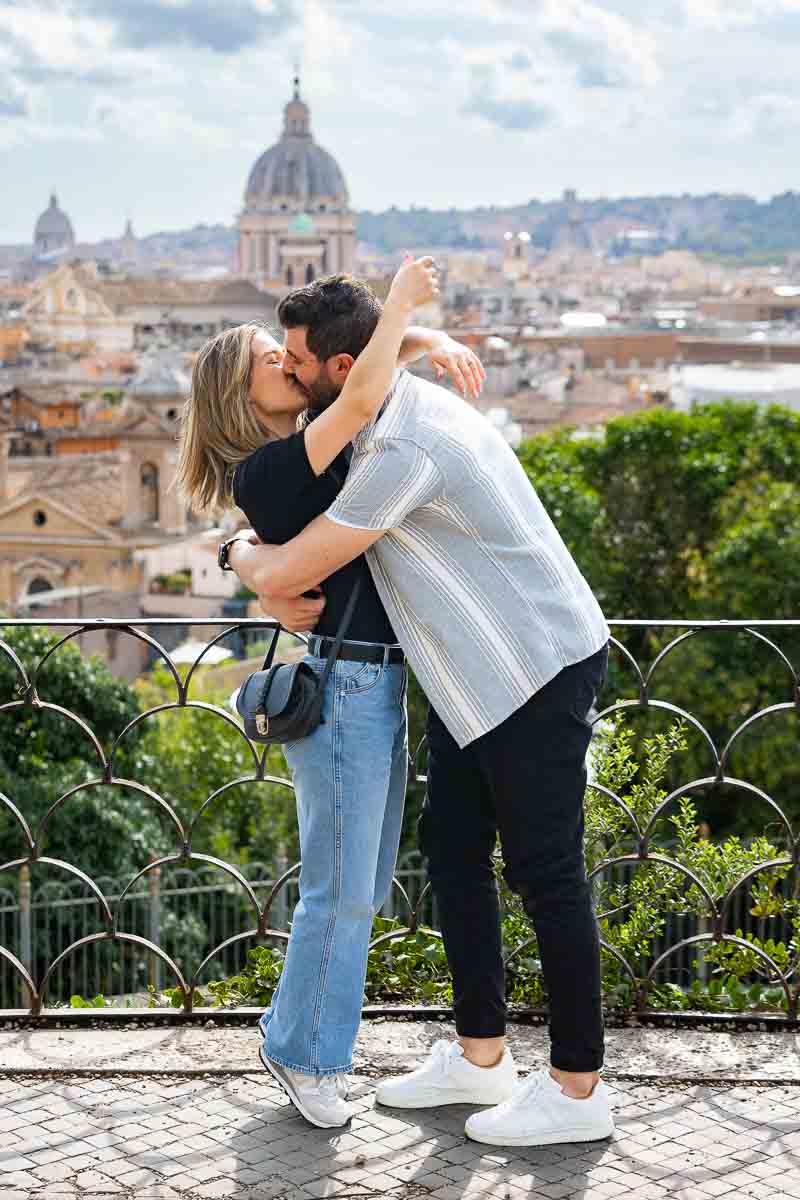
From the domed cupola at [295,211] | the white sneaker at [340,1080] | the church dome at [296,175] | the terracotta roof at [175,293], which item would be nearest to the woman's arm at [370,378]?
the white sneaker at [340,1080]

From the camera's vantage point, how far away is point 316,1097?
3074 mm

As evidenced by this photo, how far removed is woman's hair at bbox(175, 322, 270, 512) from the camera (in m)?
3.00

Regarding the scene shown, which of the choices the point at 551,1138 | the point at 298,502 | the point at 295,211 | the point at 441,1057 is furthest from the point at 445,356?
the point at 295,211

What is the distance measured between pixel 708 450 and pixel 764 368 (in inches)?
1118

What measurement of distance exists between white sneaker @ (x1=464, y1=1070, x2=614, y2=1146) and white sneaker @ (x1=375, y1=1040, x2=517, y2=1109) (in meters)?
0.11

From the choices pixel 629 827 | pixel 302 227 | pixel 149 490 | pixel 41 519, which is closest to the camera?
pixel 629 827

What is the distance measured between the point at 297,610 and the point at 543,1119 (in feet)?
3.02

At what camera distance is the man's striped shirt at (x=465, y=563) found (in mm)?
2830

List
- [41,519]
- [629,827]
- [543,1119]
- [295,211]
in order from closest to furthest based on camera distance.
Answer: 1. [543,1119]
2. [629,827]
3. [41,519]
4. [295,211]

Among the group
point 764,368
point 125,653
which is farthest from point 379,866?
point 764,368

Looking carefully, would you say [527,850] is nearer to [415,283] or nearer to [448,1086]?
[448,1086]

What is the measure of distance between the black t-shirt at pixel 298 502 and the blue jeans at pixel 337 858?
0.08m

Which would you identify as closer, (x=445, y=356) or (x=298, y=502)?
(x=298, y=502)

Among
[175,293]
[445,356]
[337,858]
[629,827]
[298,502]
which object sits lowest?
[629,827]
